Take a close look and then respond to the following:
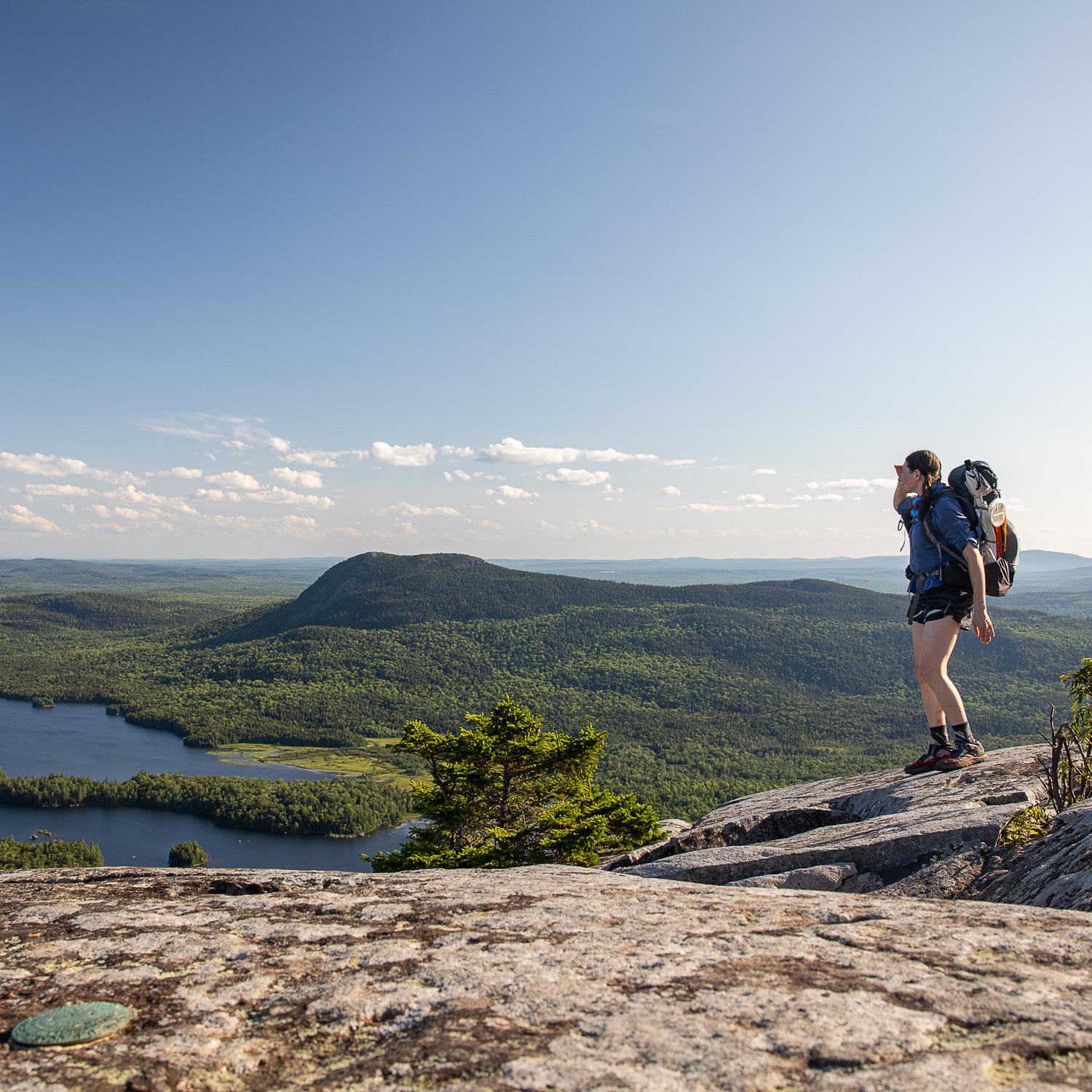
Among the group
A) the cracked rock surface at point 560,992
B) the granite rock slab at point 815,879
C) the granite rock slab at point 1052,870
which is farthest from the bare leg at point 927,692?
the cracked rock surface at point 560,992

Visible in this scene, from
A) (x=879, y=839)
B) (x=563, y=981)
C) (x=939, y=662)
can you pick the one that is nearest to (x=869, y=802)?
(x=939, y=662)

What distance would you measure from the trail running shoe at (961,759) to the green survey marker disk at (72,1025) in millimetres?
8189

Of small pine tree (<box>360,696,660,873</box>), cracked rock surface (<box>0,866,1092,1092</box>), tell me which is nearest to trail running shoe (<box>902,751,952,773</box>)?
cracked rock surface (<box>0,866,1092,1092</box>)

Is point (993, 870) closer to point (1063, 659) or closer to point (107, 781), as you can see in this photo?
point (107, 781)

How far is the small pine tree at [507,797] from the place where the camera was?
50.2 ft

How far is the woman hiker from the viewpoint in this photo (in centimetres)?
694

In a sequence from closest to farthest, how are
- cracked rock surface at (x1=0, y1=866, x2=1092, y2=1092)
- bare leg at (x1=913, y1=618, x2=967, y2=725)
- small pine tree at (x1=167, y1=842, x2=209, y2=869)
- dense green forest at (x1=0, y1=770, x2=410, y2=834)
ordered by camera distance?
1. cracked rock surface at (x1=0, y1=866, x2=1092, y2=1092)
2. bare leg at (x1=913, y1=618, x2=967, y2=725)
3. small pine tree at (x1=167, y1=842, x2=209, y2=869)
4. dense green forest at (x1=0, y1=770, x2=410, y2=834)

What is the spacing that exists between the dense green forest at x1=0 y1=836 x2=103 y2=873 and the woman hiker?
9037 centimetres

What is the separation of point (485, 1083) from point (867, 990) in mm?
1532

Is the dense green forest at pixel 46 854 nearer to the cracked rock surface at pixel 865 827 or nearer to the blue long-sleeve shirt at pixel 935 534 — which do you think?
the cracked rock surface at pixel 865 827

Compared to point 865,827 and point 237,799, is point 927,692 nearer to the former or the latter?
point 865,827

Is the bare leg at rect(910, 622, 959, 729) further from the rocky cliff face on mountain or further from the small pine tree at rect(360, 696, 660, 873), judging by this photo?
the small pine tree at rect(360, 696, 660, 873)

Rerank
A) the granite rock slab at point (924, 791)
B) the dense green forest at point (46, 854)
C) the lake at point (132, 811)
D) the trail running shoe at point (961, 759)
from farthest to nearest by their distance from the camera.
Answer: the lake at point (132, 811)
the dense green forest at point (46, 854)
the trail running shoe at point (961, 759)
the granite rock slab at point (924, 791)

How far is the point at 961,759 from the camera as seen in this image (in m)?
7.72
